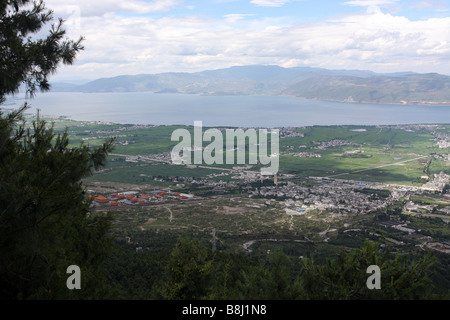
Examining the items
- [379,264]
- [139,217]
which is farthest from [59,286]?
[139,217]

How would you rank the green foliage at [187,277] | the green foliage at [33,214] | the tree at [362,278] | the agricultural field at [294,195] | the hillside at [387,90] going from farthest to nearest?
1. the hillside at [387,90]
2. the agricultural field at [294,195]
3. the green foliage at [187,277]
4. the tree at [362,278]
5. the green foliage at [33,214]

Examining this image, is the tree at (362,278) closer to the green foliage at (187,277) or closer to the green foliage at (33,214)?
the green foliage at (187,277)

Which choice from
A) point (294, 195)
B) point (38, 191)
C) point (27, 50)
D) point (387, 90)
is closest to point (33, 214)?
point (38, 191)

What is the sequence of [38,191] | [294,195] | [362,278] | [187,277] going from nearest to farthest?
1. [38,191]
2. [362,278]
3. [187,277]
4. [294,195]

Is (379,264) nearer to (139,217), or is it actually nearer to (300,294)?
(300,294)

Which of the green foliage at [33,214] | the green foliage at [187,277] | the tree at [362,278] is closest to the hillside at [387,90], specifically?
the tree at [362,278]

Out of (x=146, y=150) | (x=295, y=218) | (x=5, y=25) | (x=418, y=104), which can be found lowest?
(x=295, y=218)

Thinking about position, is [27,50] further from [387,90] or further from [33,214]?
[387,90]

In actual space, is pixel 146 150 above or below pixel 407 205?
above

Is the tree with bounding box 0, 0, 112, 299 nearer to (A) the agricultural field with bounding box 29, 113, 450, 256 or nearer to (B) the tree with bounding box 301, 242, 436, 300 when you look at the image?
(A) the agricultural field with bounding box 29, 113, 450, 256
